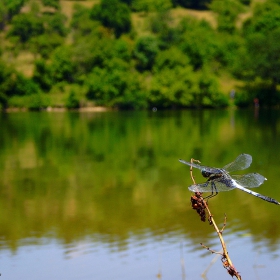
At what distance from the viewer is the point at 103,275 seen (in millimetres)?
6945

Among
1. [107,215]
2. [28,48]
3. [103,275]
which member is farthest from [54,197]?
[28,48]

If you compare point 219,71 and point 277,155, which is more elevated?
point 277,155

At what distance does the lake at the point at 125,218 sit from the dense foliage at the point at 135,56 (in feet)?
150

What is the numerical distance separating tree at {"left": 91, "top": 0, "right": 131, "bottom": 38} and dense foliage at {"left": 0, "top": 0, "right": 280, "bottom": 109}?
138 mm

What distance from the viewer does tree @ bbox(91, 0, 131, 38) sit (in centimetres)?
8622

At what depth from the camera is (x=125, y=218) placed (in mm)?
10086

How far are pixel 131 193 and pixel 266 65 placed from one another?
173ft

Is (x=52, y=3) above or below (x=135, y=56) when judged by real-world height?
above

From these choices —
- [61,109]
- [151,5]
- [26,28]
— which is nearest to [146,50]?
[61,109]

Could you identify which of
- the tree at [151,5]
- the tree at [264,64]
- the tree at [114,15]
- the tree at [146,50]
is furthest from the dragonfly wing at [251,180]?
the tree at [151,5]

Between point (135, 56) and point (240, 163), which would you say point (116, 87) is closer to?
point (135, 56)

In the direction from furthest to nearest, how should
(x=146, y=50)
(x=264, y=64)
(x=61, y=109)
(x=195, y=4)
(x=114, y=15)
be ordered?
1. (x=195, y=4)
2. (x=114, y=15)
3. (x=146, y=50)
4. (x=61, y=109)
5. (x=264, y=64)

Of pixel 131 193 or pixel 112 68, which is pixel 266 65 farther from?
pixel 131 193

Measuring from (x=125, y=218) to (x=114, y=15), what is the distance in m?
79.7
